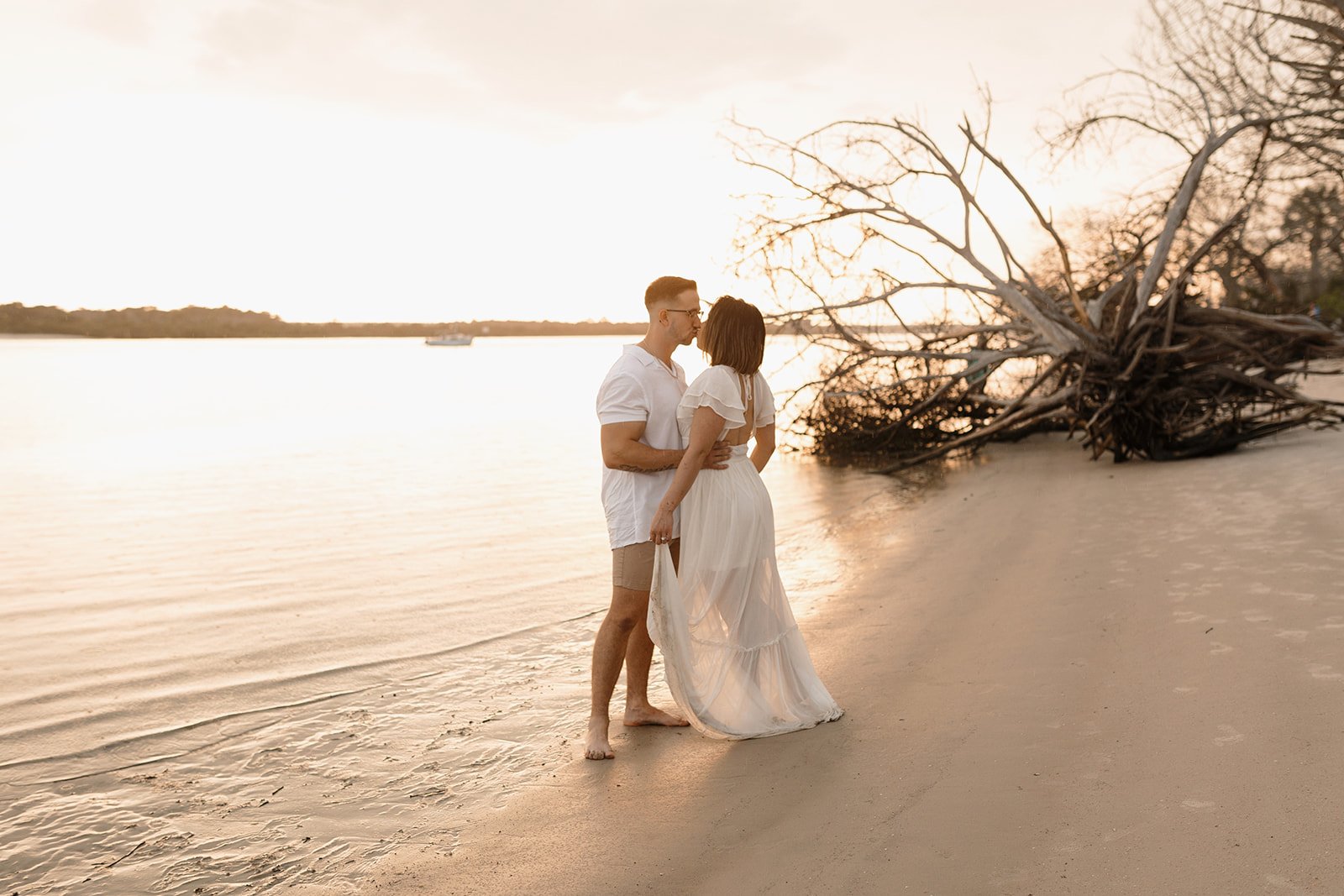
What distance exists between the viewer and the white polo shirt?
4074 millimetres

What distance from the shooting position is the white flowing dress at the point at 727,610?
13.6 ft

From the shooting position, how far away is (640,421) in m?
4.08

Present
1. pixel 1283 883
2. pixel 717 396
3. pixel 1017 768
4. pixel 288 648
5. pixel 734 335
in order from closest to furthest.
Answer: pixel 1283 883, pixel 1017 768, pixel 717 396, pixel 734 335, pixel 288 648

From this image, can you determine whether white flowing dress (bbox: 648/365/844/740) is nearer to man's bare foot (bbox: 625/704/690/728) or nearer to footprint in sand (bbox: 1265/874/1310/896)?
man's bare foot (bbox: 625/704/690/728)

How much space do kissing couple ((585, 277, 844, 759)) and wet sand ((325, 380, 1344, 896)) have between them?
0.26 meters

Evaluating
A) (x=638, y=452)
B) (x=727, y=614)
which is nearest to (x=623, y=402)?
(x=638, y=452)

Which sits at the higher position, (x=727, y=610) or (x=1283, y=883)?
(x=727, y=610)

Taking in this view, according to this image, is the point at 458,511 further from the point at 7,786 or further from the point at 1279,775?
the point at 1279,775

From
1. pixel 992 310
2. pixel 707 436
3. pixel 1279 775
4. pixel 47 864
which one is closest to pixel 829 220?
pixel 992 310

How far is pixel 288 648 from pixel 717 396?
12.8 ft

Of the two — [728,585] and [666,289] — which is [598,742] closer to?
[728,585]

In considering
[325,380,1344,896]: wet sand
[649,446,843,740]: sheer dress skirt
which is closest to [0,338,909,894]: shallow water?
[325,380,1344,896]: wet sand

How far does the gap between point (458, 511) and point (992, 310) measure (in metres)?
7.74

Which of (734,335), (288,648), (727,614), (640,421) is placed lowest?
(288,648)
